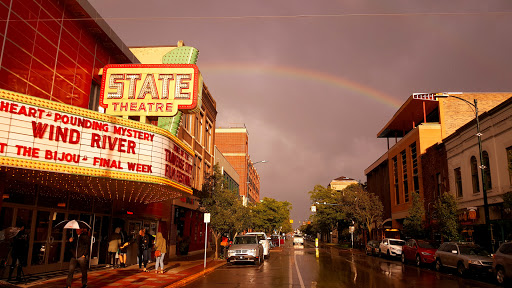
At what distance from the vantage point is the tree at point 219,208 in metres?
26.5

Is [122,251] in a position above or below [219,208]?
below

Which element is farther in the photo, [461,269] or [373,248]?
[373,248]

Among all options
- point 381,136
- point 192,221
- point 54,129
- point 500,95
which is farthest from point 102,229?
point 381,136

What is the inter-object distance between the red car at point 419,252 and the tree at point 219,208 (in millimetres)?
11872

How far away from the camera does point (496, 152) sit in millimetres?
25875

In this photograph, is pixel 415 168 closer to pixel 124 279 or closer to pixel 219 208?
pixel 219 208

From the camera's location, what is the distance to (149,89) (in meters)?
15.5

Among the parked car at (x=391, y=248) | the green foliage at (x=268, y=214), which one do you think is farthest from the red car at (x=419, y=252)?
the green foliage at (x=268, y=214)

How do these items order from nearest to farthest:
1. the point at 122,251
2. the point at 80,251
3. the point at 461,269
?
the point at 80,251 → the point at 461,269 → the point at 122,251

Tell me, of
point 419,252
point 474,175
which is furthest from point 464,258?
point 474,175

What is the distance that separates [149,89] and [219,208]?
13.2 m

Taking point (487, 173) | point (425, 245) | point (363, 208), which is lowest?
point (425, 245)

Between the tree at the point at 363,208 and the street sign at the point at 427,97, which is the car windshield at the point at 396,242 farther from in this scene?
the tree at the point at 363,208

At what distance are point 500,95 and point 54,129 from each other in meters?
42.3
